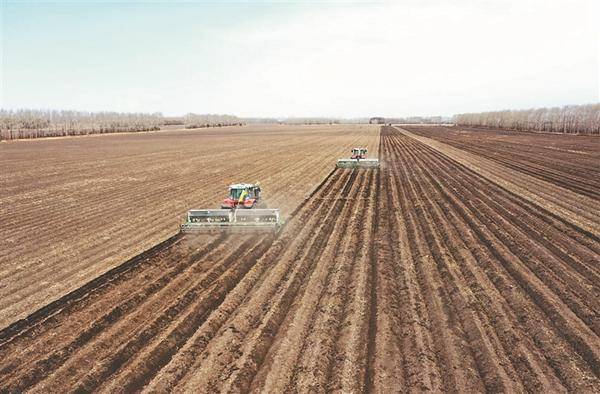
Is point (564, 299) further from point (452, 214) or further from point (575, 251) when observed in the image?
point (452, 214)

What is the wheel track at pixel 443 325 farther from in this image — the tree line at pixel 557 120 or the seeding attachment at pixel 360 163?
the tree line at pixel 557 120

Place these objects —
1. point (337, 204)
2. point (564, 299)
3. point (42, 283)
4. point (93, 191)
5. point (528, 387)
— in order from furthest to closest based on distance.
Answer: point (93, 191) → point (337, 204) → point (42, 283) → point (564, 299) → point (528, 387)

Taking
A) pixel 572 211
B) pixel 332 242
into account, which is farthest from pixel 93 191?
pixel 572 211

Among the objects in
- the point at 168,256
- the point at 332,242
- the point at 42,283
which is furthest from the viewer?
the point at 332,242

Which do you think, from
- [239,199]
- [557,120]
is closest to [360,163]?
[239,199]

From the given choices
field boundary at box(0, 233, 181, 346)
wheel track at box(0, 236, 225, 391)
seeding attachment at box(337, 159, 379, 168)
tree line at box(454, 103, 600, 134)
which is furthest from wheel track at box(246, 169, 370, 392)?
tree line at box(454, 103, 600, 134)

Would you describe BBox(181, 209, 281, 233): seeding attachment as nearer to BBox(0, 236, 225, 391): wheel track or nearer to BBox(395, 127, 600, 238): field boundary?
BBox(0, 236, 225, 391): wheel track

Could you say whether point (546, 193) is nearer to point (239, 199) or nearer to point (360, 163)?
point (360, 163)
